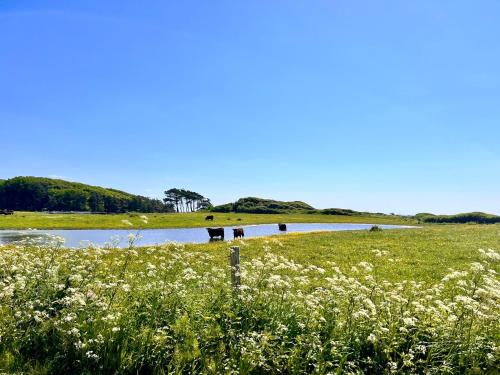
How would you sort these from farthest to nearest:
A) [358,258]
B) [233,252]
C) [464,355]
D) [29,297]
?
[358,258] → [233,252] → [29,297] → [464,355]

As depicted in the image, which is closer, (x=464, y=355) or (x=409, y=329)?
(x=464, y=355)

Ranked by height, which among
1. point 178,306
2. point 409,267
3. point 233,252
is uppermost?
point 233,252

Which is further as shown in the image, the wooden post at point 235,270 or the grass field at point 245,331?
the wooden post at point 235,270

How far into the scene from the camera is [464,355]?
19.3 feet

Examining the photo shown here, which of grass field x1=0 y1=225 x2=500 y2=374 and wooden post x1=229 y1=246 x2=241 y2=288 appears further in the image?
wooden post x1=229 y1=246 x2=241 y2=288

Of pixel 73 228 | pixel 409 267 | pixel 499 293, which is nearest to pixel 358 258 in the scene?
pixel 409 267

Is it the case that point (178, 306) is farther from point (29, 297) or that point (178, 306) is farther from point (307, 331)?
point (29, 297)

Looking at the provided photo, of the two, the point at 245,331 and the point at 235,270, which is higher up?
the point at 235,270

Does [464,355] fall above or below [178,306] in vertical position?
below

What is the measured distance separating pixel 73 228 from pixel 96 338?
203 feet

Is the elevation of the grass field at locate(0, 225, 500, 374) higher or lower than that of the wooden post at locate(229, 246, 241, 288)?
lower

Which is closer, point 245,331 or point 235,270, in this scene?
point 245,331

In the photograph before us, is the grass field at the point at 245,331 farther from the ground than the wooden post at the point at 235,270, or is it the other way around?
the wooden post at the point at 235,270

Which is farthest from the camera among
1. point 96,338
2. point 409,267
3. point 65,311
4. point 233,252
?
point 409,267
